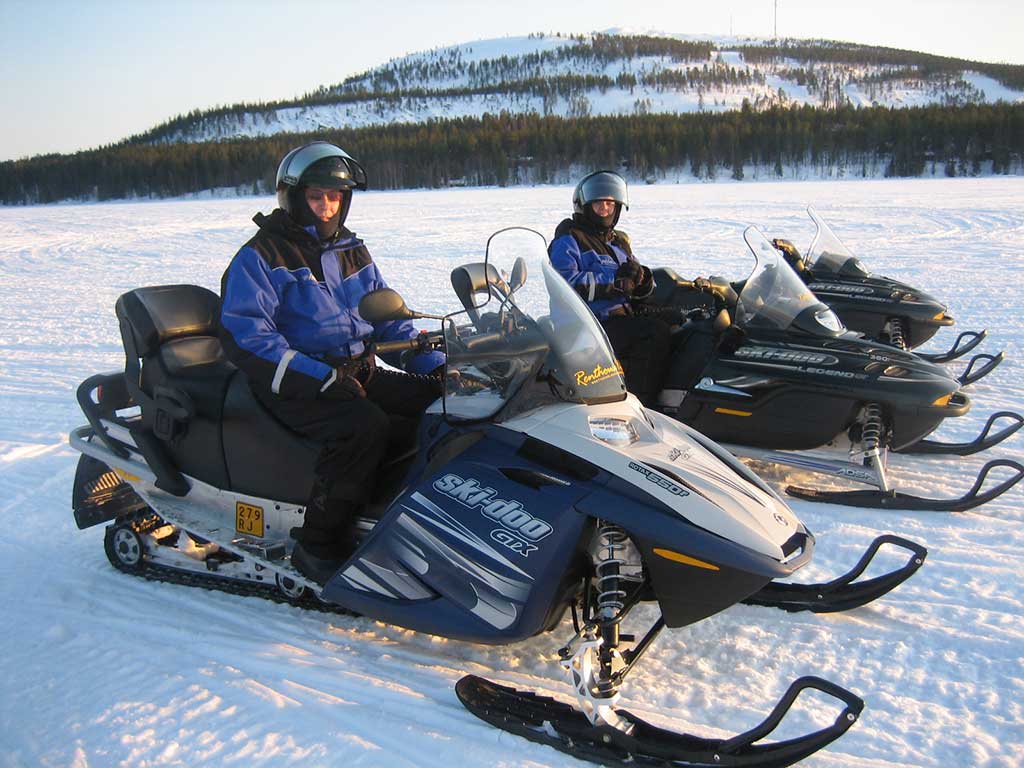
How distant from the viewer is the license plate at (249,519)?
12.0 ft

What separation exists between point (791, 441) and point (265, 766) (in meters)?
3.39

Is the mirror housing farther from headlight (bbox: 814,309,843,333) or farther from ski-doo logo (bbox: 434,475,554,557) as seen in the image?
headlight (bbox: 814,309,843,333)

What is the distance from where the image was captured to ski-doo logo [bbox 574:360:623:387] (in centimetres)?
293

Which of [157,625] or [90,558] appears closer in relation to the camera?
[157,625]

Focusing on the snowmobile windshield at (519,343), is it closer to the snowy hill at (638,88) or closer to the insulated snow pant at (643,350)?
the insulated snow pant at (643,350)

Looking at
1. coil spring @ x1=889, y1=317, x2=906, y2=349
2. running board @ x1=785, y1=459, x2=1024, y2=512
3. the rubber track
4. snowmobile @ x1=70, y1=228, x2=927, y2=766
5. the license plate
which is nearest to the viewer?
snowmobile @ x1=70, y1=228, x2=927, y2=766

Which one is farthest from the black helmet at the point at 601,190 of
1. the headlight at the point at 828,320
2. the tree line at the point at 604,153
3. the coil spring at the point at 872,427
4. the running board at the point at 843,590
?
the tree line at the point at 604,153

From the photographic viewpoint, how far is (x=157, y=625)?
3393mm

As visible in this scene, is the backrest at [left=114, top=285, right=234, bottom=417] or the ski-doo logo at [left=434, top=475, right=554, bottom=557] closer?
the ski-doo logo at [left=434, top=475, right=554, bottom=557]

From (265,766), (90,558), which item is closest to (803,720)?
(265,766)

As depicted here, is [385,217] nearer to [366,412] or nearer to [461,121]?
[366,412]

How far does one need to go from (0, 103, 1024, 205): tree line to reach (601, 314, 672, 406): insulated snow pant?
41746mm

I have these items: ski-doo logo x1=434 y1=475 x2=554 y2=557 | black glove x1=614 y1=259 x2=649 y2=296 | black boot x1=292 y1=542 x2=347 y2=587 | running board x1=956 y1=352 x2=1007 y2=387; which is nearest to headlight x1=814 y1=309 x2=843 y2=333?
black glove x1=614 y1=259 x2=649 y2=296

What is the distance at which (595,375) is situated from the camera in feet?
9.71
